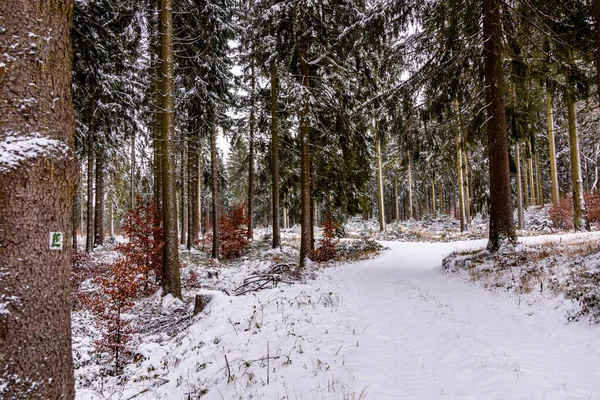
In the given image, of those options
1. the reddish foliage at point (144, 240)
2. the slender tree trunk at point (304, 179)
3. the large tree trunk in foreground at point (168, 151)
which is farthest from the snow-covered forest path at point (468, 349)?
the reddish foliage at point (144, 240)

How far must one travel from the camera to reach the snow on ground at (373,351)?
11.1 feet

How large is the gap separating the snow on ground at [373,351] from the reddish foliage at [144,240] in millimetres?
3407

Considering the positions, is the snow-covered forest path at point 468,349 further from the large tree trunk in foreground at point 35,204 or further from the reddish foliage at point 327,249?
the reddish foliage at point 327,249

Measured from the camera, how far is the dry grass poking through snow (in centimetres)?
519

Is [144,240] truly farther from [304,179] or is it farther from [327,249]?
[327,249]

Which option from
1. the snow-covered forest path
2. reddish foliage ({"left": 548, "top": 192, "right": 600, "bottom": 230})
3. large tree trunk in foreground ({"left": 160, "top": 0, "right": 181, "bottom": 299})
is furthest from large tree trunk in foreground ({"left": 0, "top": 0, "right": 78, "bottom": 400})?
reddish foliage ({"left": 548, "top": 192, "right": 600, "bottom": 230})

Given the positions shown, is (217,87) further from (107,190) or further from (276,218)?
(107,190)

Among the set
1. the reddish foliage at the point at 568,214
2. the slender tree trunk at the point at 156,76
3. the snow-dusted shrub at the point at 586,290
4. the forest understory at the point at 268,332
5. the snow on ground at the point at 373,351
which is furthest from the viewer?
the reddish foliage at the point at 568,214

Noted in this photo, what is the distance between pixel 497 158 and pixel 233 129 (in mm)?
13746

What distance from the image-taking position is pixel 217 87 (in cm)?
1523

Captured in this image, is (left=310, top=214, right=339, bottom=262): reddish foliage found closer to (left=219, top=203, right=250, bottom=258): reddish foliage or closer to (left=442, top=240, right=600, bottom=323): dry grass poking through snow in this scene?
(left=219, top=203, right=250, bottom=258): reddish foliage

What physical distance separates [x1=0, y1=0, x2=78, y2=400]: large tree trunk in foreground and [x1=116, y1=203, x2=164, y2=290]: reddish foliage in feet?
24.2

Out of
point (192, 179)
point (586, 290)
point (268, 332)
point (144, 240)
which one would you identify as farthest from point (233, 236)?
point (586, 290)

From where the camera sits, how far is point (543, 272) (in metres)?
6.97
